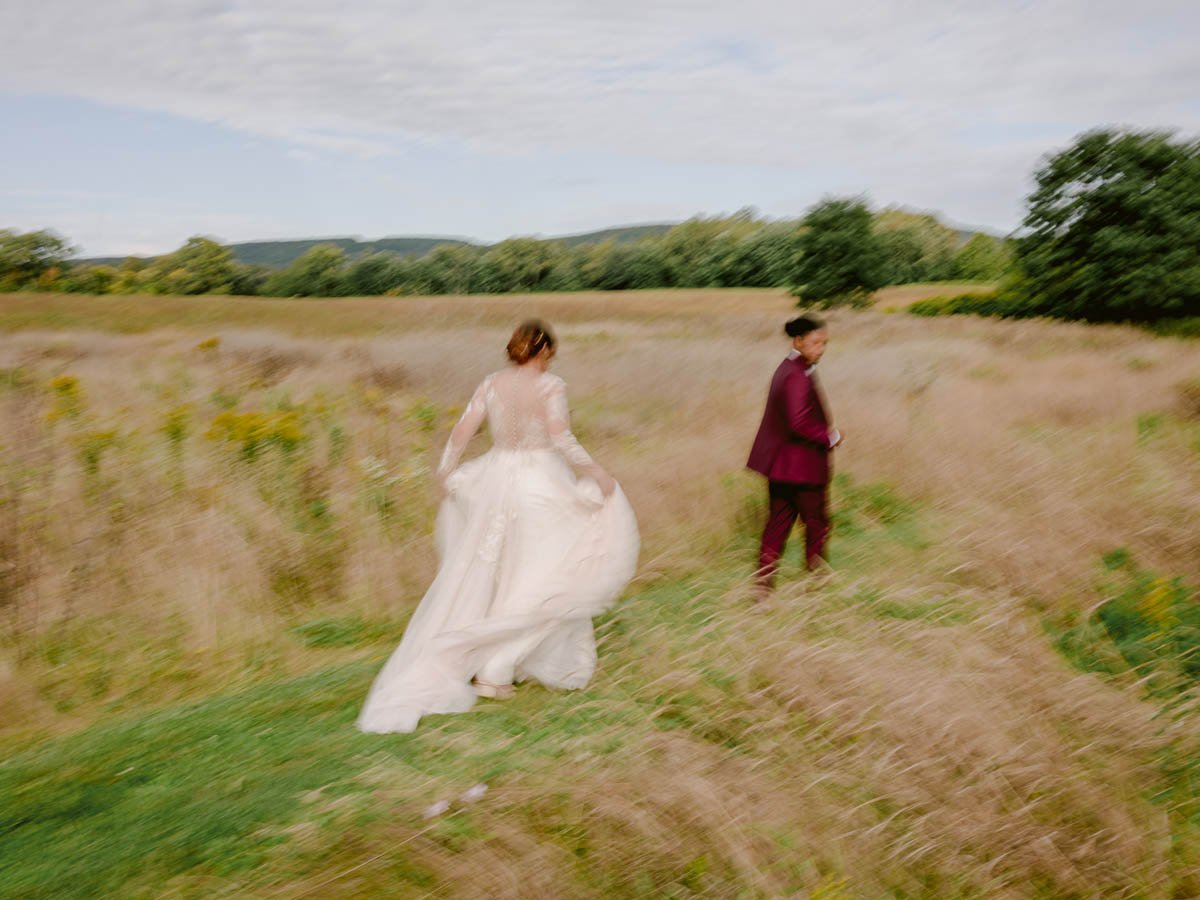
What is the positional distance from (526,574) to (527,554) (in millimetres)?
100

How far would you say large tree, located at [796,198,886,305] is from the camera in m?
44.4

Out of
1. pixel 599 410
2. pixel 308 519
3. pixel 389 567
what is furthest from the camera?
pixel 599 410

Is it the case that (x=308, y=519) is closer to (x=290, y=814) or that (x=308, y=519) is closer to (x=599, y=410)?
(x=290, y=814)

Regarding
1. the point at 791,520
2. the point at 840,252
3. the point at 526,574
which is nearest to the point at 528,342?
the point at 526,574

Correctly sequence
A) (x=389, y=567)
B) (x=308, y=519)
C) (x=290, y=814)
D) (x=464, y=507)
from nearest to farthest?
1. (x=290, y=814)
2. (x=464, y=507)
3. (x=389, y=567)
4. (x=308, y=519)

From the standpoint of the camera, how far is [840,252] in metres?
44.5

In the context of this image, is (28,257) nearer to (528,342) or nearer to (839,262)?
(839,262)

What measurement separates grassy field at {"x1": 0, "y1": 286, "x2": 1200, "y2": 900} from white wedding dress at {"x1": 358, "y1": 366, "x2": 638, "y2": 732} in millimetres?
279

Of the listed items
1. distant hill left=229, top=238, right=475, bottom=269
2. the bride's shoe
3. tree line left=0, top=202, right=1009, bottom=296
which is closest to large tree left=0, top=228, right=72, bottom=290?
tree line left=0, top=202, right=1009, bottom=296

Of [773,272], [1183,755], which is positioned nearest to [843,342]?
[1183,755]

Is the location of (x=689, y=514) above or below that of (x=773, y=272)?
below

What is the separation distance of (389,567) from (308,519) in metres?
0.96

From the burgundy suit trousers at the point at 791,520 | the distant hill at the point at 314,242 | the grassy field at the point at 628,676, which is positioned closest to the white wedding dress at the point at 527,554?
the grassy field at the point at 628,676

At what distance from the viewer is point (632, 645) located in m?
4.91
